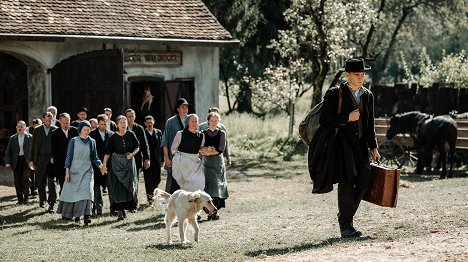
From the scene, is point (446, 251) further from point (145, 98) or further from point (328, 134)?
point (145, 98)

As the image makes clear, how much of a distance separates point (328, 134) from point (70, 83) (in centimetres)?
1257

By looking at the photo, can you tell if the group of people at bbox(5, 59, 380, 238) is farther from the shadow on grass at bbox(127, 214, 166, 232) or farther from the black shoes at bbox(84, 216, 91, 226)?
the shadow on grass at bbox(127, 214, 166, 232)

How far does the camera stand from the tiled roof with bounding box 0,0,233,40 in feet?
74.6

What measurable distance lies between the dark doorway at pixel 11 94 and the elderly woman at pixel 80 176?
9085 millimetres

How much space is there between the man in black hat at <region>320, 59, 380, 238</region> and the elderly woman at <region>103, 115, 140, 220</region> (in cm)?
571

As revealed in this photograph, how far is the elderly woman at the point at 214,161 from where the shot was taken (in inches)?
602

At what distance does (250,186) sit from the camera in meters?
22.9

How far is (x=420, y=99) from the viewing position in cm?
3003

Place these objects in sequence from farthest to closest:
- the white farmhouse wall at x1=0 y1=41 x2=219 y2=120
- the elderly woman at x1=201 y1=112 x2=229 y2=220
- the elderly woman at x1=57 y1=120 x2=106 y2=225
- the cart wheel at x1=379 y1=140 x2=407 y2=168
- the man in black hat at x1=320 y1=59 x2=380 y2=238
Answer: the cart wheel at x1=379 y1=140 x2=407 y2=168 < the white farmhouse wall at x1=0 y1=41 x2=219 y2=120 < the elderly woman at x1=57 y1=120 x2=106 y2=225 < the elderly woman at x1=201 y1=112 x2=229 y2=220 < the man in black hat at x1=320 y1=59 x2=380 y2=238

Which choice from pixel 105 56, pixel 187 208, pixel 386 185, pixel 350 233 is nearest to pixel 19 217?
pixel 187 208

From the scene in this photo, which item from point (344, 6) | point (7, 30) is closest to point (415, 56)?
point (344, 6)

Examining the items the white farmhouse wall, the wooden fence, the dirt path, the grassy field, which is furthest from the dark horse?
the dirt path

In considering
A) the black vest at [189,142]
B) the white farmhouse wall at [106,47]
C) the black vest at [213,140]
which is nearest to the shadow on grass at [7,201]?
the white farmhouse wall at [106,47]

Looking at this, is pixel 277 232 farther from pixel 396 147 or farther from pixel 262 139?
pixel 262 139
